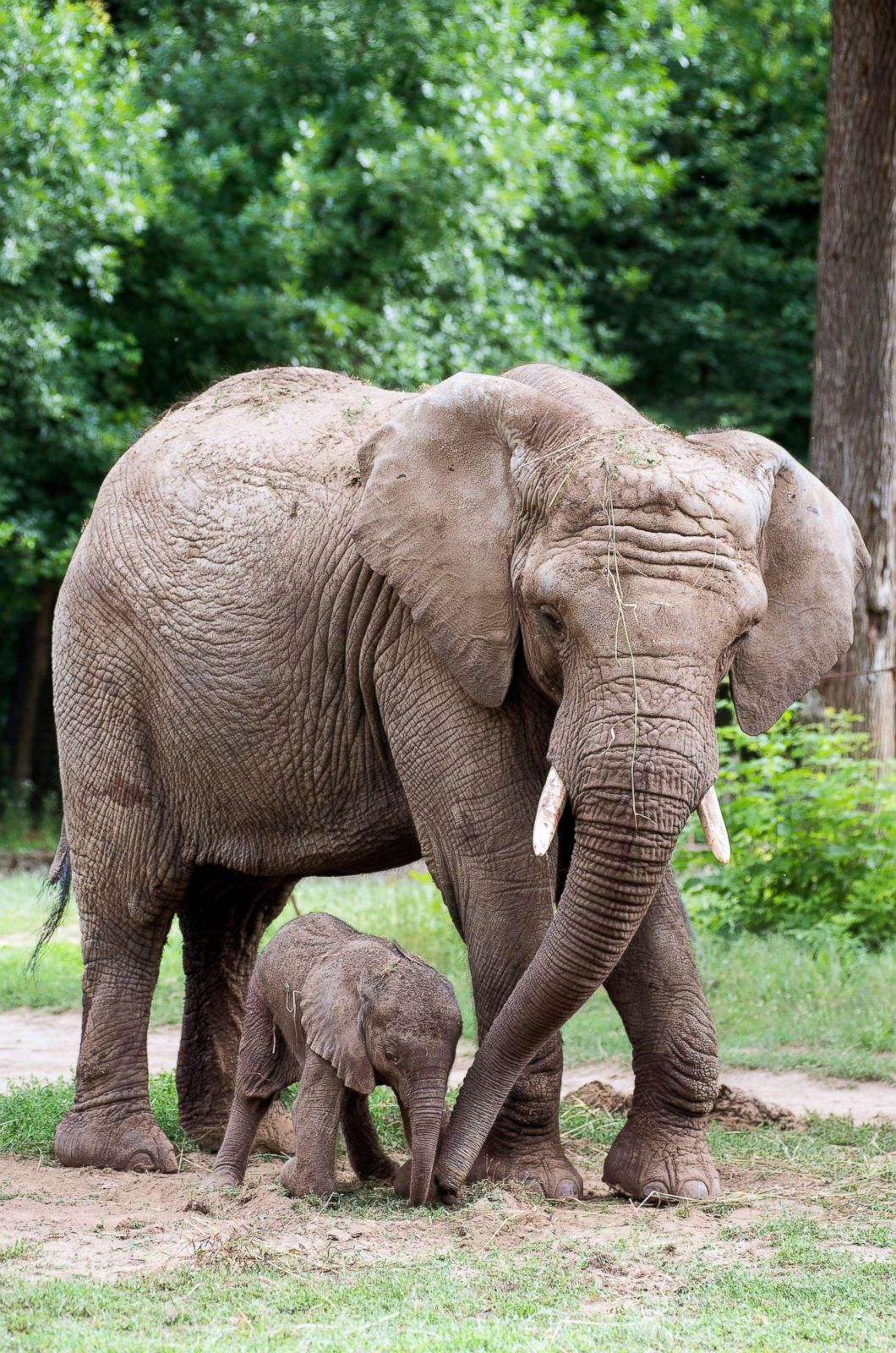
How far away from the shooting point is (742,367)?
898 inches

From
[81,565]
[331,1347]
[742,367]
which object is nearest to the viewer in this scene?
[331,1347]

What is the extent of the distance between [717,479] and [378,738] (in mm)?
1761

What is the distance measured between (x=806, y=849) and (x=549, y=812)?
6327mm

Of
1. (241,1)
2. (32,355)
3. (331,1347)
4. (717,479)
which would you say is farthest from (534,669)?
(241,1)

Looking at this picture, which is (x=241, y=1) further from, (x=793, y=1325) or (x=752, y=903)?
(x=793, y=1325)

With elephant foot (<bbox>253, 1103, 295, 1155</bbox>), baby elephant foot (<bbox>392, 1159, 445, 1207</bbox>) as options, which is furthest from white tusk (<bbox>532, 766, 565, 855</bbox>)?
elephant foot (<bbox>253, 1103, 295, 1155</bbox>)

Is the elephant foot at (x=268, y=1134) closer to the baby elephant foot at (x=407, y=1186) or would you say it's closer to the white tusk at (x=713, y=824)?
the baby elephant foot at (x=407, y=1186)

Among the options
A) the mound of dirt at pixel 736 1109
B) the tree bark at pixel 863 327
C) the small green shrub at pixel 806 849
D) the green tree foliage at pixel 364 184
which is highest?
the green tree foliage at pixel 364 184

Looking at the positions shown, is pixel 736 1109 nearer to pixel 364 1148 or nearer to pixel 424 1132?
pixel 364 1148

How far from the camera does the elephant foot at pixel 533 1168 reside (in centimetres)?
608

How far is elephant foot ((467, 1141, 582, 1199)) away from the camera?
6082 mm

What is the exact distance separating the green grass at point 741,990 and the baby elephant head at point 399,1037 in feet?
12.1

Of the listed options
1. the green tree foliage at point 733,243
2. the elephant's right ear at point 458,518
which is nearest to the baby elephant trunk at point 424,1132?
the elephant's right ear at point 458,518

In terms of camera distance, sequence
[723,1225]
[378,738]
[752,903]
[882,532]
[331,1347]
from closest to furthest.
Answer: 1. [331,1347]
2. [723,1225]
3. [378,738]
4. [752,903]
5. [882,532]
